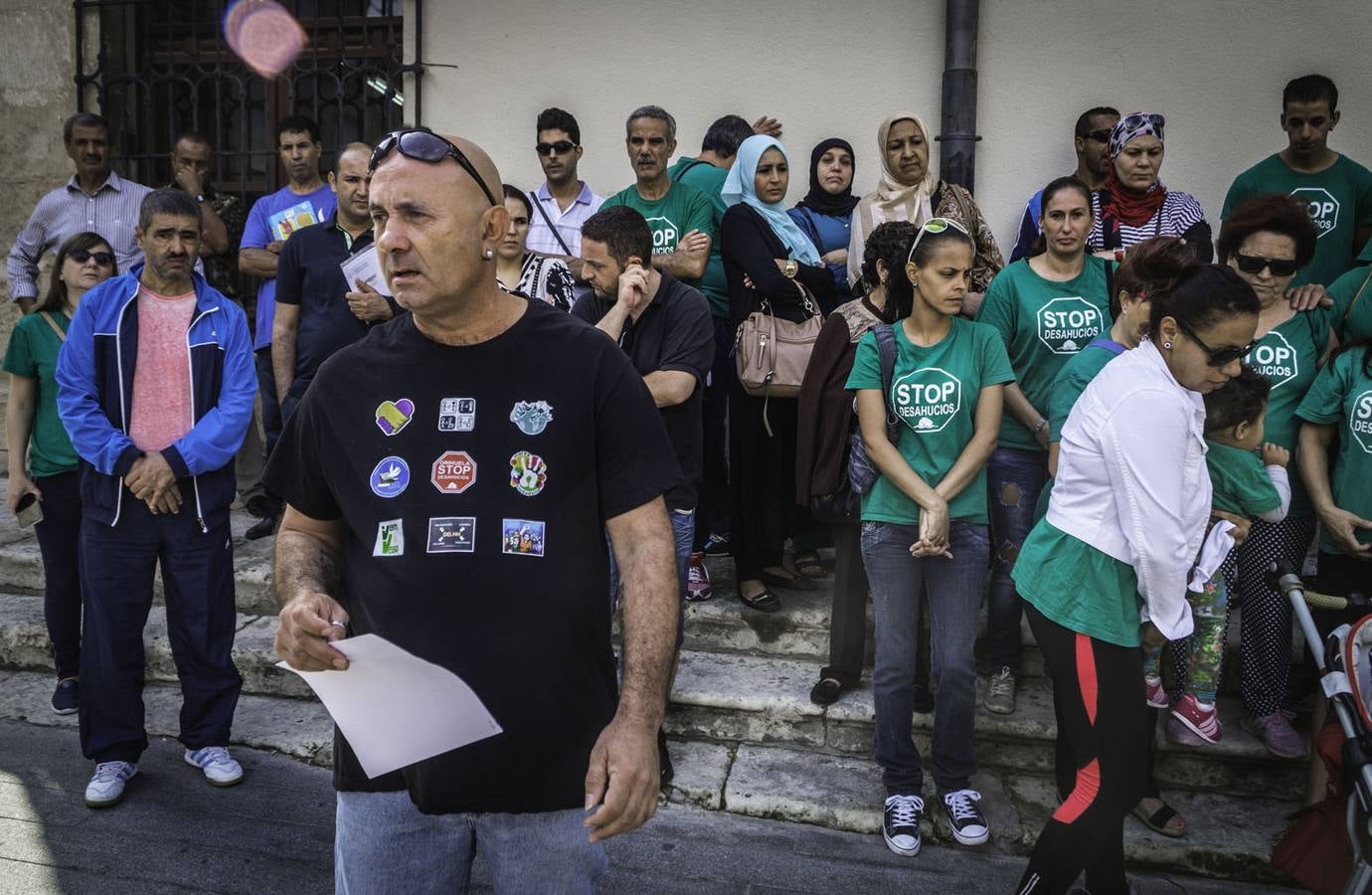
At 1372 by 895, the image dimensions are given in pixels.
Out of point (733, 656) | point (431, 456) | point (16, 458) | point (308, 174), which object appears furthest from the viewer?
point (308, 174)

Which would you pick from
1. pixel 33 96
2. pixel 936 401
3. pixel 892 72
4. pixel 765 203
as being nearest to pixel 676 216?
pixel 765 203

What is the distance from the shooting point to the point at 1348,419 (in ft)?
13.4

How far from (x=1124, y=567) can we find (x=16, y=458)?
178 inches

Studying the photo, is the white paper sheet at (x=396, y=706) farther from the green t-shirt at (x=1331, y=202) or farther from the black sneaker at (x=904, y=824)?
the green t-shirt at (x=1331, y=202)

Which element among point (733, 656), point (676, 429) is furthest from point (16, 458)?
point (733, 656)

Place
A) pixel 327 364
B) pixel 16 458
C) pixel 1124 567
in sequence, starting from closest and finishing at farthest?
pixel 327 364, pixel 1124 567, pixel 16 458

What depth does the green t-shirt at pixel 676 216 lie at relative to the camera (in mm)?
5383

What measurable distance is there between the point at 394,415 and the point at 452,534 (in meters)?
0.26

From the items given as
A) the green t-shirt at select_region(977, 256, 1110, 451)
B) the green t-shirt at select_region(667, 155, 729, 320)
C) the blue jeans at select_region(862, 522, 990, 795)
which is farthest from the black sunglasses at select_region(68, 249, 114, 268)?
the green t-shirt at select_region(977, 256, 1110, 451)

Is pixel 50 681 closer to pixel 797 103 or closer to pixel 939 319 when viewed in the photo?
pixel 939 319

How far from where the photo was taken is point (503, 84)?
6.80m

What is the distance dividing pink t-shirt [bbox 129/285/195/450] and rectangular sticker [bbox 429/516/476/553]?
9.15ft

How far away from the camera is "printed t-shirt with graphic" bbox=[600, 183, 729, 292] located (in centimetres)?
538

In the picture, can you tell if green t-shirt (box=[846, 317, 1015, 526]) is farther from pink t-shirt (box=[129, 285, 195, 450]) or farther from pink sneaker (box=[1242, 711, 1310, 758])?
pink t-shirt (box=[129, 285, 195, 450])
